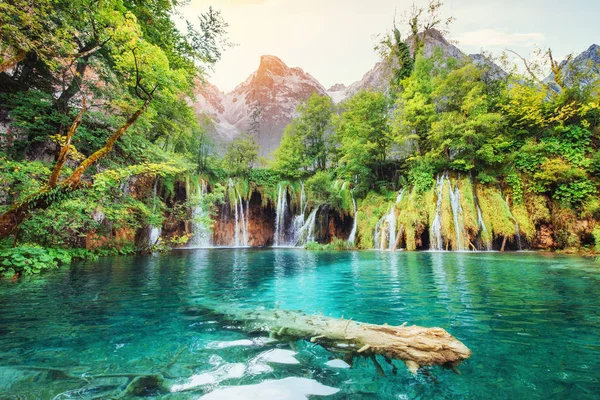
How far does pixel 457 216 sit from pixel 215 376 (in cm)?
1689

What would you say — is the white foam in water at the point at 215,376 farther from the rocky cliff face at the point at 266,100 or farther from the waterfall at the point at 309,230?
the rocky cliff face at the point at 266,100

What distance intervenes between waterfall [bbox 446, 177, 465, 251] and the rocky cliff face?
62.3 meters

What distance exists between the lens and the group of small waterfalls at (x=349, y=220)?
1491 centimetres

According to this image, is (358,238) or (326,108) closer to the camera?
(358,238)

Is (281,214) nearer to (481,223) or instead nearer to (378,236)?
(378,236)

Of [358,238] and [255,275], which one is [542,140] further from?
[255,275]

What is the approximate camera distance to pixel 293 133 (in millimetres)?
28125

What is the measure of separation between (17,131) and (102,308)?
904 cm

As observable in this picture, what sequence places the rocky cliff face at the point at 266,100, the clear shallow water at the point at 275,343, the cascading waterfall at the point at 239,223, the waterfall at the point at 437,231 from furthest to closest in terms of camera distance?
1. the rocky cliff face at the point at 266,100
2. the cascading waterfall at the point at 239,223
3. the waterfall at the point at 437,231
4. the clear shallow water at the point at 275,343

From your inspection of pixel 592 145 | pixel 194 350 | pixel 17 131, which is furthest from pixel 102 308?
pixel 592 145

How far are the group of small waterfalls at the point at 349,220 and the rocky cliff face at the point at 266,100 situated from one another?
170ft

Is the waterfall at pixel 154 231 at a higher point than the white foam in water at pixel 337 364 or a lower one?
higher

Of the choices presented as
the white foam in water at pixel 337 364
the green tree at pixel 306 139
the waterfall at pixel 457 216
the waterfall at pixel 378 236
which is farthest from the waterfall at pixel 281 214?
the white foam in water at pixel 337 364

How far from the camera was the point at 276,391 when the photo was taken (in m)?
1.85
